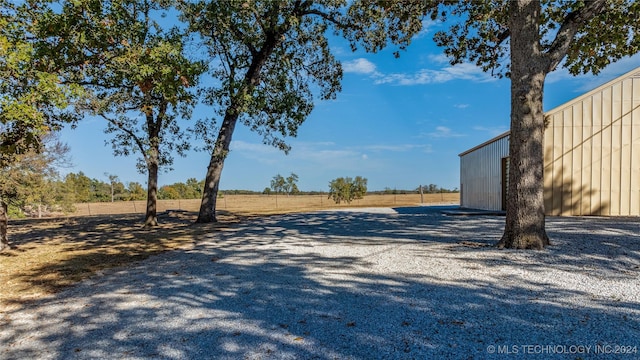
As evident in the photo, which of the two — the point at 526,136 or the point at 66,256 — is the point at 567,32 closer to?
the point at 526,136

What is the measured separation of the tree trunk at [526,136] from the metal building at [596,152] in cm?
708

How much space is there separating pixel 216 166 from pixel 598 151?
13594 millimetres

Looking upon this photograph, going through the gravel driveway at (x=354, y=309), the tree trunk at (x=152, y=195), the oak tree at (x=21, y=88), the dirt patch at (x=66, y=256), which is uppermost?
the oak tree at (x=21, y=88)

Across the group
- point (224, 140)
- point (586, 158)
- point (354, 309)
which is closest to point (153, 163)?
point (224, 140)

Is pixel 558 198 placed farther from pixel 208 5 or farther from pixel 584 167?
pixel 208 5

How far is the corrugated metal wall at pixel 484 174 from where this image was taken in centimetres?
1510

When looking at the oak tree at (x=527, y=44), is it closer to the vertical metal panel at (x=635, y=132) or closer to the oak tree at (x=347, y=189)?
the vertical metal panel at (x=635, y=132)

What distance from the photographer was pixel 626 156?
11969 mm

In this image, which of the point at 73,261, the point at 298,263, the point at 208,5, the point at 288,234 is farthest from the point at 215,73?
the point at 298,263

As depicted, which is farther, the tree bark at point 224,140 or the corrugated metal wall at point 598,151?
the tree bark at point 224,140

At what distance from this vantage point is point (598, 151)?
12.1 m

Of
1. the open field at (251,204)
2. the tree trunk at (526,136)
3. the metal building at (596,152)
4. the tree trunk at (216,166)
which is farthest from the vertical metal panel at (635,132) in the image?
the open field at (251,204)

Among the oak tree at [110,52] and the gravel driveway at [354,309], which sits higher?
the oak tree at [110,52]

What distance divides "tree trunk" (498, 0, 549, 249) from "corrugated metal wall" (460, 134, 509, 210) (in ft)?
Answer: 28.6
